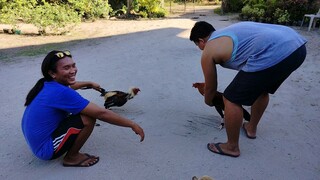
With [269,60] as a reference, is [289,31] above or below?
above

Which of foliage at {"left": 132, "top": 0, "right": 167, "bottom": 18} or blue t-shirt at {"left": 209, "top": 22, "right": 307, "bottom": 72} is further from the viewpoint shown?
foliage at {"left": 132, "top": 0, "right": 167, "bottom": 18}

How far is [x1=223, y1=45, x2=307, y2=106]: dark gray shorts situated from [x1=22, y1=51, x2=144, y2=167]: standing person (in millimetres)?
1000

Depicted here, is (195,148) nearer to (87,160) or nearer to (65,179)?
(87,160)

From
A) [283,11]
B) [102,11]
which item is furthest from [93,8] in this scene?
[283,11]

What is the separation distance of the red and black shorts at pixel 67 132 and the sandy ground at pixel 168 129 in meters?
0.31

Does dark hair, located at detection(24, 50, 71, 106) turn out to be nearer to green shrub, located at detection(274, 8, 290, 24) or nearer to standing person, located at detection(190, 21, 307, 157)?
standing person, located at detection(190, 21, 307, 157)

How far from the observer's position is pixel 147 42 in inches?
361

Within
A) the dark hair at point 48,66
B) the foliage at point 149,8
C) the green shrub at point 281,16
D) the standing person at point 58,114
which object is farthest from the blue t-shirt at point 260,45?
the foliage at point 149,8

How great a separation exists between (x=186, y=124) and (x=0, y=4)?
8.84 metres

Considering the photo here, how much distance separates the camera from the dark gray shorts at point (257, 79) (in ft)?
9.87

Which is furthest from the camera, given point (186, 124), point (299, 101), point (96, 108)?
point (299, 101)

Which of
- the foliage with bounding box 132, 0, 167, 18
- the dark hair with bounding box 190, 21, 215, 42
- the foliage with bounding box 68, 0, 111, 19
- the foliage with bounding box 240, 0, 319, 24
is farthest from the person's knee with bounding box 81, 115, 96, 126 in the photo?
the foliage with bounding box 132, 0, 167, 18

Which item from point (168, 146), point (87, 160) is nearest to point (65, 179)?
point (87, 160)

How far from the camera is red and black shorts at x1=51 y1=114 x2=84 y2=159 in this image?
295 centimetres
